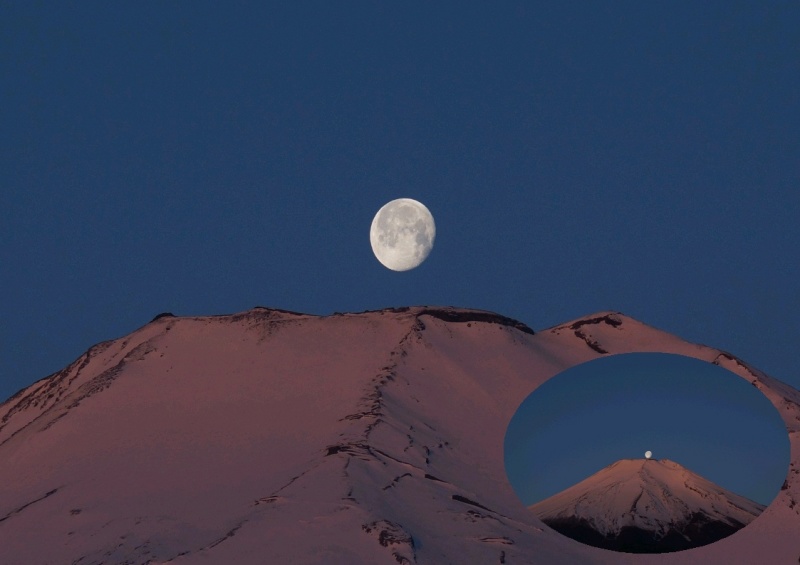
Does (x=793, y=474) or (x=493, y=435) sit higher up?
(x=493, y=435)

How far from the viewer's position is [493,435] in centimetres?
4778

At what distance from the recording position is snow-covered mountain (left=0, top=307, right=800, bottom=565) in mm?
35444

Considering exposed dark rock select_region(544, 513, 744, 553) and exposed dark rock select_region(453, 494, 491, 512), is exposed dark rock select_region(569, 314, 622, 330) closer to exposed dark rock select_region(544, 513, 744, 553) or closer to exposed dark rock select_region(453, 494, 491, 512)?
exposed dark rock select_region(453, 494, 491, 512)

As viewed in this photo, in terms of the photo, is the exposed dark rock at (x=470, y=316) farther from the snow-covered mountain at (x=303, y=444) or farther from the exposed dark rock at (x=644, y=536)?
the exposed dark rock at (x=644, y=536)

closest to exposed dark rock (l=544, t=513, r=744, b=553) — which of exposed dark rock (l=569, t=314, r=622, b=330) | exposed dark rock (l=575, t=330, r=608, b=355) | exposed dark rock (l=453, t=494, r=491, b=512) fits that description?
exposed dark rock (l=453, t=494, r=491, b=512)

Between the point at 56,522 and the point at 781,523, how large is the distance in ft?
83.9

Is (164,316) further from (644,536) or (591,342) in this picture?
(644,536)

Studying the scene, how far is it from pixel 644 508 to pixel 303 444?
2796cm

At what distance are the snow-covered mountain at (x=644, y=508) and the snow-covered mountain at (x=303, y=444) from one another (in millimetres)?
3576

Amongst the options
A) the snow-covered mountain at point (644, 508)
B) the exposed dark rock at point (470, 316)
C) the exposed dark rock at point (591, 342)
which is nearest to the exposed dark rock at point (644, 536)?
the snow-covered mountain at point (644, 508)

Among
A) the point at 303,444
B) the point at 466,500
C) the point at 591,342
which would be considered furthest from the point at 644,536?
the point at 591,342

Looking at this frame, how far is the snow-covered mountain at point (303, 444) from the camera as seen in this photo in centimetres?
3544

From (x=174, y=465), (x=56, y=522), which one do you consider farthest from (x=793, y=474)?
(x=56, y=522)

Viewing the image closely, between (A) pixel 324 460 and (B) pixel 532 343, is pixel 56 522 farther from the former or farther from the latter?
(B) pixel 532 343
